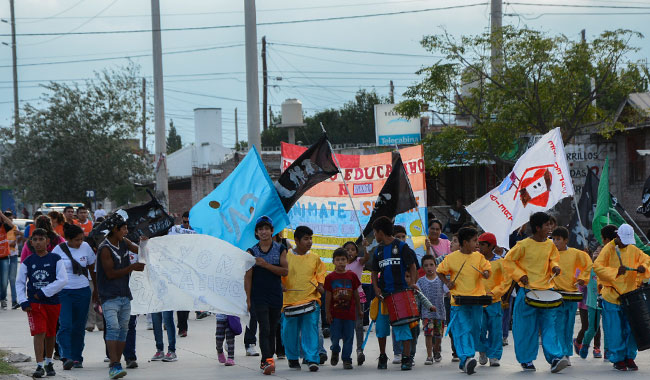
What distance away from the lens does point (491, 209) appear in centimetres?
1262

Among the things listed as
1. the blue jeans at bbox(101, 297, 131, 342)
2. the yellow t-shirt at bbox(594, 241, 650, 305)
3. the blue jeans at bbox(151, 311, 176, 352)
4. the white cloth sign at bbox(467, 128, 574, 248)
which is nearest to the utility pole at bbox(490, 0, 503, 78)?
the white cloth sign at bbox(467, 128, 574, 248)

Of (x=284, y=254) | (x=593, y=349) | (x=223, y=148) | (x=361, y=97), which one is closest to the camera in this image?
(x=284, y=254)

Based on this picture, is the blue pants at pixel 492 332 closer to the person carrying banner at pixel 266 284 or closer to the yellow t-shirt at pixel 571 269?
the yellow t-shirt at pixel 571 269

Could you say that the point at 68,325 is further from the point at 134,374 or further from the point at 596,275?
the point at 596,275

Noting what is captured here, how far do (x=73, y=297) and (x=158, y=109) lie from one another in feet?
44.0

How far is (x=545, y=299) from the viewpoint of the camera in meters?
10.5

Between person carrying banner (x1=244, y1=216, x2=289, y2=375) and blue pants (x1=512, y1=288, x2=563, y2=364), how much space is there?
8.49 feet

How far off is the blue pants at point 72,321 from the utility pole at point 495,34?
45.5ft

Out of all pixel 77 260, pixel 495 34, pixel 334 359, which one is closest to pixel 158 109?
pixel 495 34

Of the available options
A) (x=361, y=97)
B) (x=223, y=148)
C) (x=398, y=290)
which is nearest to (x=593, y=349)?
(x=398, y=290)

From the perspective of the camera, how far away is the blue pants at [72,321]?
11.1 meters

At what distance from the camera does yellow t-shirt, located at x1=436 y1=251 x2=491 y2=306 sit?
10.7m

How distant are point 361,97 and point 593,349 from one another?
60081 millimetres

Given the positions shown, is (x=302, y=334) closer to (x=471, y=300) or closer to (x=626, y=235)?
(x=471, y=300)
